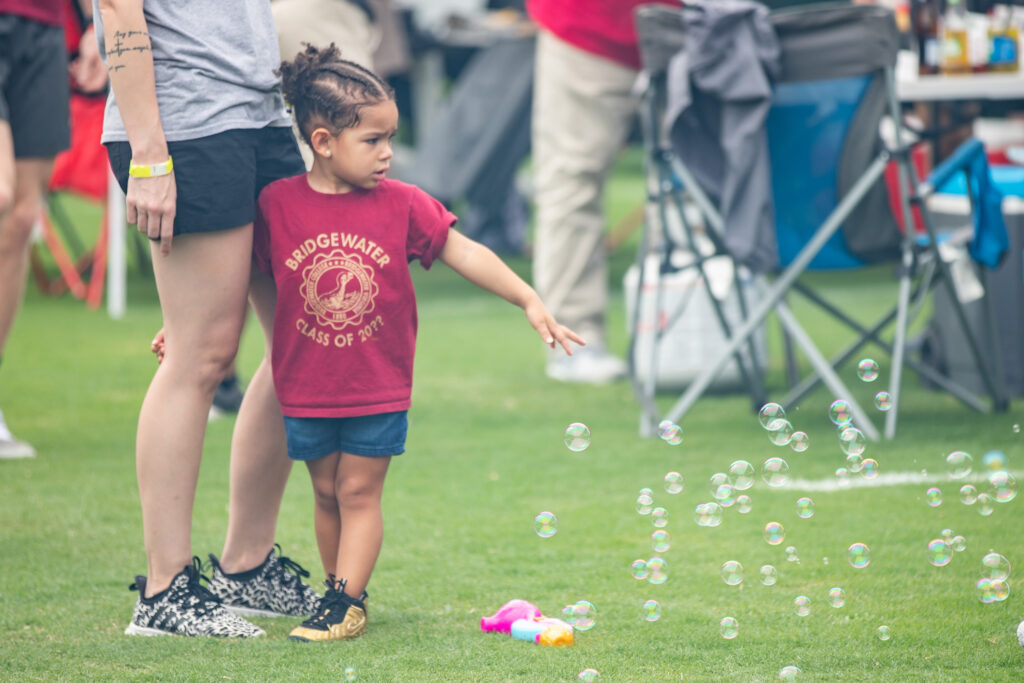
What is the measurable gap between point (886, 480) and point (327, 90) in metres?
2.00

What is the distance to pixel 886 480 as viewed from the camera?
3717 mm

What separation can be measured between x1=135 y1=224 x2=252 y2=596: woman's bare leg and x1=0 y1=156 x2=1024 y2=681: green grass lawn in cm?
21

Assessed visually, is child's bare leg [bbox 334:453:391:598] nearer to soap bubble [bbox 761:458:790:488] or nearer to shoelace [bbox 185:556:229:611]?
shoelace [bbox 185:556:229:611]

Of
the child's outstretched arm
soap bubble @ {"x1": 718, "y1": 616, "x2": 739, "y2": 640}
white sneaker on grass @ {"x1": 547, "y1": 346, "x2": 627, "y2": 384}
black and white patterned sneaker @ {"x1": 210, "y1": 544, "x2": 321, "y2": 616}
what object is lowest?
white sneaker on grass @ {"x1": 547, "y1": 346, "x2": 627, "y2": 384}

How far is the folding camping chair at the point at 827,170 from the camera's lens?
4.11 meters

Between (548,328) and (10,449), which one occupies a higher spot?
(548,328)

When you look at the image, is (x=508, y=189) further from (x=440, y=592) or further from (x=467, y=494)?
(x=440, y=592)

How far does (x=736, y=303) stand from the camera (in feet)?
17.5

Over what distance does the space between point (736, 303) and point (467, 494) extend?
197 cm

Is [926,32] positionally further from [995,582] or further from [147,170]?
[147,170]

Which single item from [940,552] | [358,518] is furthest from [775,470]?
[358,518]

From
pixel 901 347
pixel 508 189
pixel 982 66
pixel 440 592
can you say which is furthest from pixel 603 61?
pixel 508 189

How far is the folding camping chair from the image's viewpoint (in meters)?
4.11

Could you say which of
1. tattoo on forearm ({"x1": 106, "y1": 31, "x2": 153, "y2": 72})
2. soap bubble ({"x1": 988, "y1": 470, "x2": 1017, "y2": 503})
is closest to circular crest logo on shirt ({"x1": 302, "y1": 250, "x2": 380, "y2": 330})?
tattoo on forearm ({"x1": 106, "y1": 31, "x2": 153, "y2": 72})
